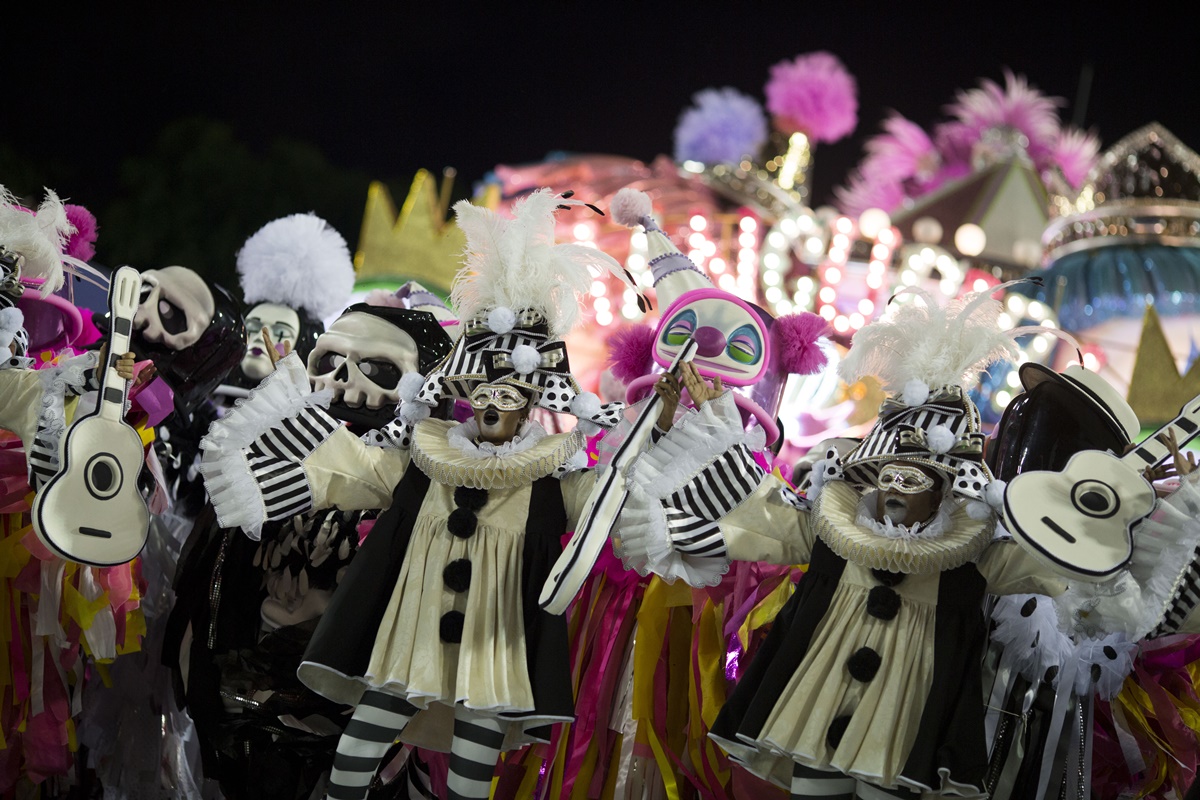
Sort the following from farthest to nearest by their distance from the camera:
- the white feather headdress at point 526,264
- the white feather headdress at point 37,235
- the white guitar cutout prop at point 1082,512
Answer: the white feather headdress at point 37,235 → the white feather headdress at point 526,264 → the white guitar cutout prop at point 1082,512

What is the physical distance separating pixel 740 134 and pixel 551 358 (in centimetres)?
743

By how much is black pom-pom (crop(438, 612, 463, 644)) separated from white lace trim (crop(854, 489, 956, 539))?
3.35 feet

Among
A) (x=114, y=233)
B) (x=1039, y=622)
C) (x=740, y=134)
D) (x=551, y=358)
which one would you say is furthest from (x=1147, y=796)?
(x=114, y=233)

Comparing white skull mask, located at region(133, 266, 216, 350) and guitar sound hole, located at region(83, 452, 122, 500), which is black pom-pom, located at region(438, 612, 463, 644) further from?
white skull mask, located at region(133, 266, 216, 350)

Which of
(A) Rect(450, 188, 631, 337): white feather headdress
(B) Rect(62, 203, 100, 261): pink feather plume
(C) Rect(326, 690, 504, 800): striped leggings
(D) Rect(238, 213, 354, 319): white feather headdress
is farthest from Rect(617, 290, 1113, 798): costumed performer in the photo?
(B) Rect(62, 203, 100, 261): pink feather plume

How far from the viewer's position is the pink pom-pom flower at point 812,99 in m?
10.1

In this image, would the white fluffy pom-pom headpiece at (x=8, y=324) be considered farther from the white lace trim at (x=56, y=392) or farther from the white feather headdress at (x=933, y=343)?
the white feather headdress at (x=933, y=343)

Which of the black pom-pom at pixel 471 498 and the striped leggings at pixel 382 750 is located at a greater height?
the black pom-pom at pixel 471 498

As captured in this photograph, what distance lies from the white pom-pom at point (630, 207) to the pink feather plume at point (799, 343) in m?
0.57

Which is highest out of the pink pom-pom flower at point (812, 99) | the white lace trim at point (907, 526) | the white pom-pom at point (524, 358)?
the pink pom-pom flower at point (812, 99)

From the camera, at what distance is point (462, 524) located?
10.4 ft

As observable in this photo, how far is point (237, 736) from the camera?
3824 millimetres

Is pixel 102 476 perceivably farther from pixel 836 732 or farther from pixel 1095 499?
pixel 1095 499

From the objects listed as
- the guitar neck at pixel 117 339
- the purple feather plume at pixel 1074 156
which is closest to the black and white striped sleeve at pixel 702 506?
the guitar neck at pixel 117 339
